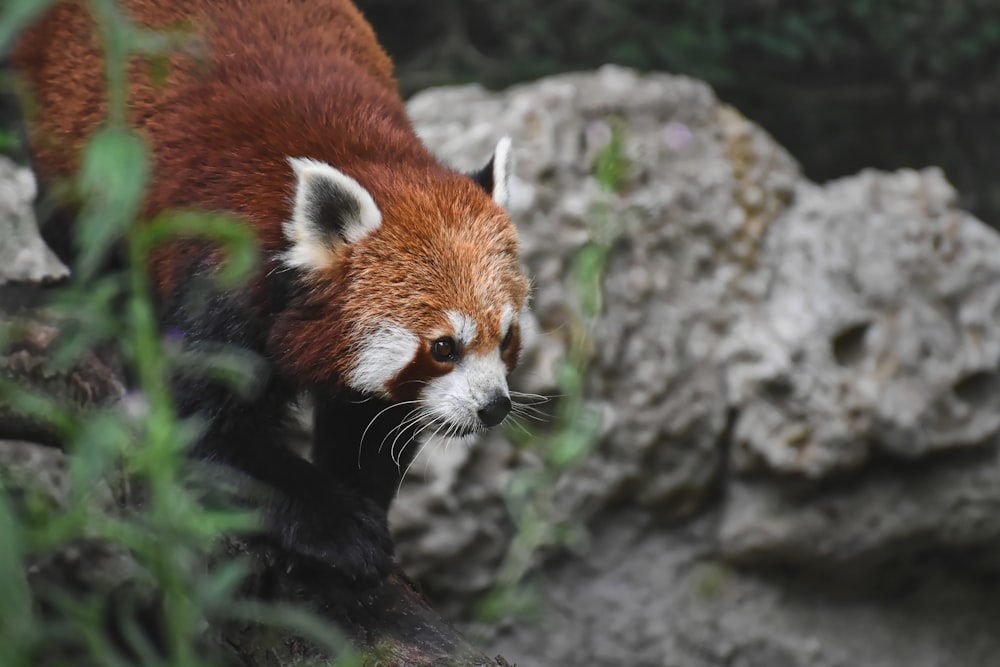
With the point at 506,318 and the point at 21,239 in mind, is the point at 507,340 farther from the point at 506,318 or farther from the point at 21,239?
the point at 21,239

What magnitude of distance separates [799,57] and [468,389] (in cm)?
358

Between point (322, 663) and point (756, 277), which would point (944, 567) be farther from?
point (322, 663)

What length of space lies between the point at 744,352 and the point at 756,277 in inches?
11.8

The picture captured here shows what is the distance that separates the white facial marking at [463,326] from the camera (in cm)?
213

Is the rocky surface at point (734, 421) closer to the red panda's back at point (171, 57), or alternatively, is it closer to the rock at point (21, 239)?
the rock at point (21, 239)

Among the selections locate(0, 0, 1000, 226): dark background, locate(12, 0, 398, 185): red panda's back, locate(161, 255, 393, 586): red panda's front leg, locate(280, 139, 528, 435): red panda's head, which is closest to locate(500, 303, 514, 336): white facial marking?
locate(280, 139, 528, 435): red panda's head

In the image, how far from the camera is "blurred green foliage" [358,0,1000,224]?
498 cm

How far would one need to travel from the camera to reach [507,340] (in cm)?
224

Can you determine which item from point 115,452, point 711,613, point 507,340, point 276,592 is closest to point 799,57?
point 711,613

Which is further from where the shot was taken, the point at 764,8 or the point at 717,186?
the point at 764,8

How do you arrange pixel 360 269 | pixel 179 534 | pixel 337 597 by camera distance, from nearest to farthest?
pixel 179 534 → pixel 337 597 → pixel 360 269

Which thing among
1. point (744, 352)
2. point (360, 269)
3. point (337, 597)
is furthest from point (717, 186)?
point (337, 597)

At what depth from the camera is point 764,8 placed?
5.12 meters

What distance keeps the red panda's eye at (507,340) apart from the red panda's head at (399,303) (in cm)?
3
